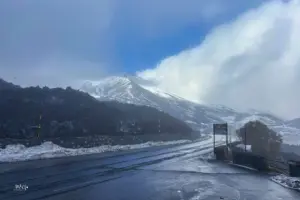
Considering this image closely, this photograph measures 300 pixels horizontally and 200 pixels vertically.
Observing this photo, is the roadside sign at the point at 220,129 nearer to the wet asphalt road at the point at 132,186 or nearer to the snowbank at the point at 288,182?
the wet asphalt road at the point at 132,186

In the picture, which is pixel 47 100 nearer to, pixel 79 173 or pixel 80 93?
pixel 80 93

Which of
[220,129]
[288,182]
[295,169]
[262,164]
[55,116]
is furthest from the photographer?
[55,116]

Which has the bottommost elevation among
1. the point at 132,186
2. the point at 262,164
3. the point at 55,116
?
the point at 132,186

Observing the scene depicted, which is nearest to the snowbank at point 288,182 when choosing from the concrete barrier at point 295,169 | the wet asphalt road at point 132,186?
the wet asphalt road at point 132,186

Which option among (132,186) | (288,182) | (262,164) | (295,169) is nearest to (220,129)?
(262,164)

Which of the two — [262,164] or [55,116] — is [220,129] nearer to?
[262,164]

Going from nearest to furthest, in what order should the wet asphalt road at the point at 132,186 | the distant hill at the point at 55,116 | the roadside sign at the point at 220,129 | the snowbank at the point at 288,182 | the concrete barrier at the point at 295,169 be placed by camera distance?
the wet asphalt road at the point at 132,186 < the snowbank at the point at 288,182 < the concrete barrier at the point at 295,169 < the roadside sign at the point at 220,129 < the distant hill at the point at 55,116

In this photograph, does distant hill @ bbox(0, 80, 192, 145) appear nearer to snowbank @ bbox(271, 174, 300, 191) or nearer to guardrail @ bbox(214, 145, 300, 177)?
guardrail @ bbox(214, 145, 300, 177)

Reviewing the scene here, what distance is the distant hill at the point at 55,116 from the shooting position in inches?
2175

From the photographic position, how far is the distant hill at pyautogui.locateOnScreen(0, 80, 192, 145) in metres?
55.2

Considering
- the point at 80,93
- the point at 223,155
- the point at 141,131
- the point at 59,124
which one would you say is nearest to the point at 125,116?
the point at 141,131

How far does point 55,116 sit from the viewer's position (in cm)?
6544

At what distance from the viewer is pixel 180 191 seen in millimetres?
19172

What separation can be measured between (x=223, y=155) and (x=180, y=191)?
24838 mm
